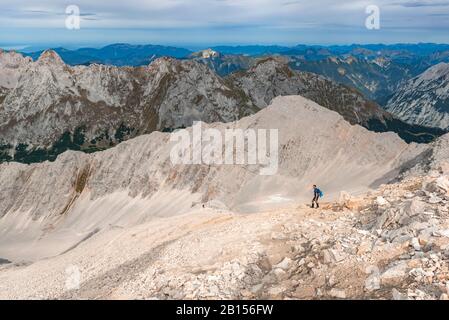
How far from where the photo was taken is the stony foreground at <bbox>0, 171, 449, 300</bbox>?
69.1ft

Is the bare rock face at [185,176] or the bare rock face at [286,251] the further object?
the bare rock face at [185,176]

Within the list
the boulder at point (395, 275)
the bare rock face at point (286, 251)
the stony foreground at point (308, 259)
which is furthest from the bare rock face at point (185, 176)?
the boulder at point (395, 275)

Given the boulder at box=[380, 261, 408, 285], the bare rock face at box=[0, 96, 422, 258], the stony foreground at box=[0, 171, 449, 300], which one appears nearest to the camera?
the boulder at box=[380, 261, 408, 285]

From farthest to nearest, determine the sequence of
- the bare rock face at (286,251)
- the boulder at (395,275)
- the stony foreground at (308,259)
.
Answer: the bare rock face at (286,251), the stony foreground at (308,259), the boulder at (395,275)

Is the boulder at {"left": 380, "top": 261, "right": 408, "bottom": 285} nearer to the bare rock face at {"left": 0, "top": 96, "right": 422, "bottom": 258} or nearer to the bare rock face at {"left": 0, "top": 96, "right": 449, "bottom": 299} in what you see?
the bare rock face at {"left": 0, "top": 96, "right": 449, "bottom": 299}

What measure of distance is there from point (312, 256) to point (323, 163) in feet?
330

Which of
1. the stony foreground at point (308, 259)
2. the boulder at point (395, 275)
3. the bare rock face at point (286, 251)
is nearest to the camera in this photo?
the boulder at point (395, 275)

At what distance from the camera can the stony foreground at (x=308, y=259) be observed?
21062 mm

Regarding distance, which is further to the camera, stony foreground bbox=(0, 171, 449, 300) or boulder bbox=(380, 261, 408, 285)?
stony foreground bbox=(0, 171, 449, 300)

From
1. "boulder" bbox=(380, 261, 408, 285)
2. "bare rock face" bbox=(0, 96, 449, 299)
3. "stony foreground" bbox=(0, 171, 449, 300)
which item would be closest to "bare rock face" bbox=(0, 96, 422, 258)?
"bare rock face" bbox=(0, 96, 449, 299)

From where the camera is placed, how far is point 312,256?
971 inches

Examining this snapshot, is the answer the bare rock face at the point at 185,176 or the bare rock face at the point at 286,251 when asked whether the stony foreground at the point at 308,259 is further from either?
the bare rock face at the point at 185,176
